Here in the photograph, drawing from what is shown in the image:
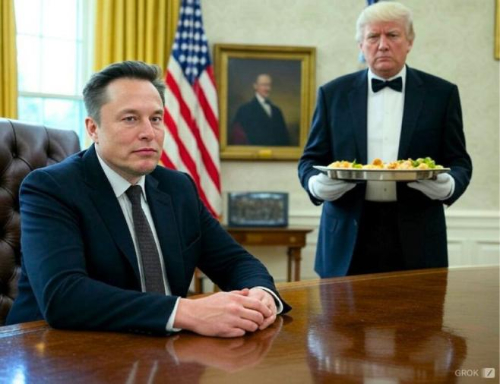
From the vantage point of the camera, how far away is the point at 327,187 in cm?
296

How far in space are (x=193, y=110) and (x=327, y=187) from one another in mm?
3337

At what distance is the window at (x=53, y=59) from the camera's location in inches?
229

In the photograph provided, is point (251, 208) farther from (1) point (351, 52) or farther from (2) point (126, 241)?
(2) point (126, 241)

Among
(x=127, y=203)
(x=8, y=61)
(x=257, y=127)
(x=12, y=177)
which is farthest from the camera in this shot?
(x=257, y=127)

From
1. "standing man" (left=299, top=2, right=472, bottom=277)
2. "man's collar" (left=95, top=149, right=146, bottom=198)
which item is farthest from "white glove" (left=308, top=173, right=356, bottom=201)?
"man's collar" (left=95, top=149, right=146, bottom=198)

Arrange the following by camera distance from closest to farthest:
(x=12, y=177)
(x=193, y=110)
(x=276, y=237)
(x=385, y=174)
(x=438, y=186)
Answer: (x=12, y=177) < (x=385, y=174) < (x=438, y=186) < (x=276, y=237) < (x=193, y=110)

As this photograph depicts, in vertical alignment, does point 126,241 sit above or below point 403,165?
below

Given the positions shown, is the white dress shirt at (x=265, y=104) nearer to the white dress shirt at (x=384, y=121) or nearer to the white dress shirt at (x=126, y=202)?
the white dress shirt at (x=384, y=121)

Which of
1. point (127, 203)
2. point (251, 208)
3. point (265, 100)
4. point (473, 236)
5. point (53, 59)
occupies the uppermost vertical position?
point (53, 59)

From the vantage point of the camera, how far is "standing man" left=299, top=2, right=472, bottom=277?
3035 millimetres

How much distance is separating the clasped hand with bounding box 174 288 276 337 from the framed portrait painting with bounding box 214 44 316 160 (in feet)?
15.3

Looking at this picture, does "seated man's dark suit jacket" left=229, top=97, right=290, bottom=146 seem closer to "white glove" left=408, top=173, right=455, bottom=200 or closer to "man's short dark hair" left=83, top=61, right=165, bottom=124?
"white glove" left=408, top=173, right=455, bottom=200

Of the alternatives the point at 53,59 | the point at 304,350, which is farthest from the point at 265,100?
the point at 304,350

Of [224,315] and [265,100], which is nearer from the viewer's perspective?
[224,315]
